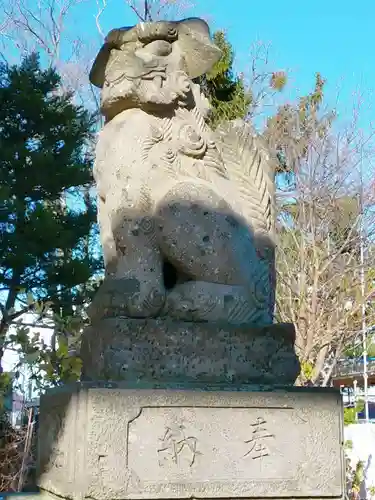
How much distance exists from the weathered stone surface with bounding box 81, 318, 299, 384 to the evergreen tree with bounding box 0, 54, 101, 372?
20.5ft

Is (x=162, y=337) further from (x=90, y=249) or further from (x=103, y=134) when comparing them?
(x=90, y=249)

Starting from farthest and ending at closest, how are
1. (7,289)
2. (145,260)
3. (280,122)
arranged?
(280,122), (7,289), (145,260)

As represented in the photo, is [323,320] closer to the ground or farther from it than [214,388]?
farther from it

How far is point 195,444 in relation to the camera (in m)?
2.33

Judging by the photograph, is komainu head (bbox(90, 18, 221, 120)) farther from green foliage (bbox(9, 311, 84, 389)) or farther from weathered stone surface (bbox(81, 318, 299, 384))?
green foliage (bbox(9, 311, 84, 389))

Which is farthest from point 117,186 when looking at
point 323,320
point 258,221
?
point 323,320

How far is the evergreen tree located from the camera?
359 inches

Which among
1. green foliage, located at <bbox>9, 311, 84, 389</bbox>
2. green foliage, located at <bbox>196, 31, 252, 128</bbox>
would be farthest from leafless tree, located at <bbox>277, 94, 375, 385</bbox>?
green foliage, located at <bbox>9, 311, 84, 389</bbox>

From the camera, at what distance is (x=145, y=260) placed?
258 centimetres

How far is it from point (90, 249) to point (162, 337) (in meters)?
7.77

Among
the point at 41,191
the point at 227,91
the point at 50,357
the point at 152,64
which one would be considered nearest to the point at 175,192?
the point at 152,64

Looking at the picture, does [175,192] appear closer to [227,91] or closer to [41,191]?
[41,191]

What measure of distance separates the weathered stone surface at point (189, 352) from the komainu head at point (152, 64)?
94 centimetres

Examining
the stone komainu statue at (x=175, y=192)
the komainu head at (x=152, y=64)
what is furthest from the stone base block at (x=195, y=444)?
the komainu head at (x=152, y=64)
